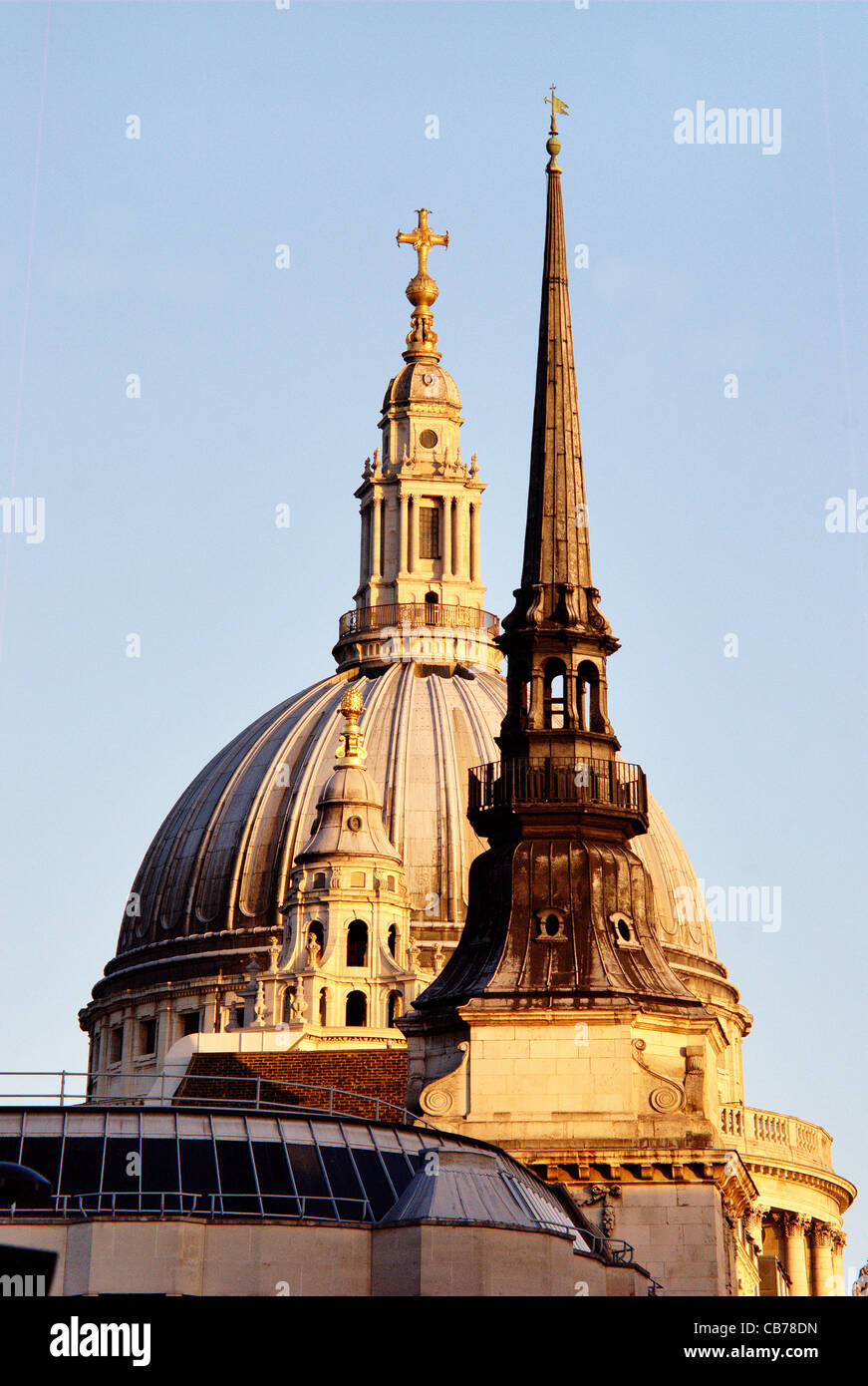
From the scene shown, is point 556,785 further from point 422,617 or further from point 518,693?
point 422,617

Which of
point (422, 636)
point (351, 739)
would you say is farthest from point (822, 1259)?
point (422, 636)

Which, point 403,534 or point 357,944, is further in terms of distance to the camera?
point 403,534

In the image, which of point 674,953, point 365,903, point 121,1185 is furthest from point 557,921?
point 674,953

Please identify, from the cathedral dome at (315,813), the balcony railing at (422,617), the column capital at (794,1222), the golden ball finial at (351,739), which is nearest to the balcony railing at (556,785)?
the golden ball finial at (351,739)

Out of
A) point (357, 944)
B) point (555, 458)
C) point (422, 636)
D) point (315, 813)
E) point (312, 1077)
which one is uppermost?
point (422, 636)

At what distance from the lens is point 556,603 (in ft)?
333

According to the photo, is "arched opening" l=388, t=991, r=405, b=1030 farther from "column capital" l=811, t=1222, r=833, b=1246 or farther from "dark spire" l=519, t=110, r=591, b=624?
"column capital" l=811, t=1222, r=833, b=1246

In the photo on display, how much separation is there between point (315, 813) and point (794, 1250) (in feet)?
92.1

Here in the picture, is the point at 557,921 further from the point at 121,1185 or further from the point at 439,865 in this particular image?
the point at 439,865

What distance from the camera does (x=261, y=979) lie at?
415 ft

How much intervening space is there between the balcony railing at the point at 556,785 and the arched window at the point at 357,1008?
26.4 m

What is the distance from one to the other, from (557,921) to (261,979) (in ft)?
104

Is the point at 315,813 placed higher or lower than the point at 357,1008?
higher

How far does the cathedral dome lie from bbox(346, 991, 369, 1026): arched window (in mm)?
18532
